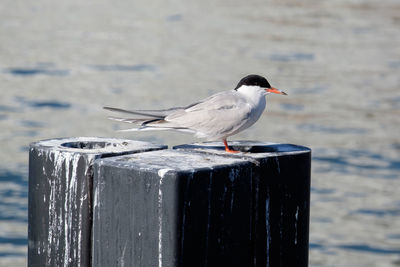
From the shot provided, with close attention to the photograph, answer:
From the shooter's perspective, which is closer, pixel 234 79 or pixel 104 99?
pixel 104 99

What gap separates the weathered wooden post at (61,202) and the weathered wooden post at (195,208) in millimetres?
151

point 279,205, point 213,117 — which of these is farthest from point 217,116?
point 279,205

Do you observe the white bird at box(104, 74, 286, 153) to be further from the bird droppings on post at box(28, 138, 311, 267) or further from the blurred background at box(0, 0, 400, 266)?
the blurred background at box(0, 0, 400, 266)

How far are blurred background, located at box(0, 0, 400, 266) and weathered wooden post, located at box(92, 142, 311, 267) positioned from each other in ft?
16.5

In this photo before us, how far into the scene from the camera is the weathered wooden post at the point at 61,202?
3.40 meters

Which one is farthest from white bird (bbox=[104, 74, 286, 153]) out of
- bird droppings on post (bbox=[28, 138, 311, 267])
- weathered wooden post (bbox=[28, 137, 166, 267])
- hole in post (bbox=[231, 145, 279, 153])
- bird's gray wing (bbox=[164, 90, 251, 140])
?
weathered wooden post (bbox=[28, 137, 166, 267])

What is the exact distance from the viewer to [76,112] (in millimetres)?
13531

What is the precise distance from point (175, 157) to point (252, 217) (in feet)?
1.31

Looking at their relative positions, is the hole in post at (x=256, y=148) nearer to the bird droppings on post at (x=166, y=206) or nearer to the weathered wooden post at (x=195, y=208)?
the bird droppings on post at (x=166, y=206)

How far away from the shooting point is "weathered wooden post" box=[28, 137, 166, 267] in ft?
11.1

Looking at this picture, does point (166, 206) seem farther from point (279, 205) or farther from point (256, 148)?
point (256, 148)

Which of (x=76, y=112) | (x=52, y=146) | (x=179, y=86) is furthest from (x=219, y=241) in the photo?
(x=179, y=86)

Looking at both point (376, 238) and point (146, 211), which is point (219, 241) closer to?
point (146, 211)

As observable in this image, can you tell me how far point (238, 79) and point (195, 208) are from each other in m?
12.6
